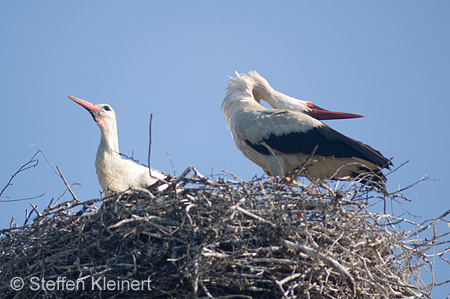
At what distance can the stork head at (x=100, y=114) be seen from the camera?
21.7 feet

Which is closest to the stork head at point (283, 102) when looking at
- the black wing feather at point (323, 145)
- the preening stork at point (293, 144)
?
the preening stork at point (293, 144)

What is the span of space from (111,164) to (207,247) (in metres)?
2.47

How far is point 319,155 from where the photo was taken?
6.16 m

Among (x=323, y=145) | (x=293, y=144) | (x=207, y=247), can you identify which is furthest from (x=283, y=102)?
(x=207, y=247)

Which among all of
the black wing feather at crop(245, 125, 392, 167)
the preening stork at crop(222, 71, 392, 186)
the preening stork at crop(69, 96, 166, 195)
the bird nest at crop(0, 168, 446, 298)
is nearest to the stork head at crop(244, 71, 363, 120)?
the preening stork at crop(222, 71, 392, 186)

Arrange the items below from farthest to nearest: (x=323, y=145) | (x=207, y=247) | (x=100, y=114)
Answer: (x=100, y=114)
(x=323, y=145)
(x=207, y=247)

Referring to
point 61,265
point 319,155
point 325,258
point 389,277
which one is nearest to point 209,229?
point 325,258

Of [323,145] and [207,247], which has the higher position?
[323,145]

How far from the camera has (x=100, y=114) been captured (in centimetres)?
666

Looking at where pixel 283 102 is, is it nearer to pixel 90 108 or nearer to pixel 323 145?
pixel 323 145

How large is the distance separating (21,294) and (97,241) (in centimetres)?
70

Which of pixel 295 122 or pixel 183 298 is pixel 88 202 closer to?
pixel 183 298

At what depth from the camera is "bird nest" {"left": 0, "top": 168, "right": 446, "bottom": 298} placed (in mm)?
4090

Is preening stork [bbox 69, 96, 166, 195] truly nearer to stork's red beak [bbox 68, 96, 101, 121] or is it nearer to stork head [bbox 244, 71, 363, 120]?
stork's red beak [bbox 68, 96, 101, 121]
